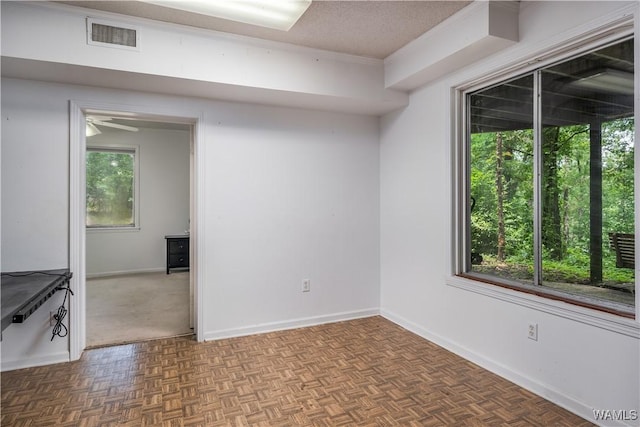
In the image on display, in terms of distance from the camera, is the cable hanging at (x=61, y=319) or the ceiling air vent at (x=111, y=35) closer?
the ceiling air vent at (x=111, y=35)

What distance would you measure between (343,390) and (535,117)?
7.34 feet

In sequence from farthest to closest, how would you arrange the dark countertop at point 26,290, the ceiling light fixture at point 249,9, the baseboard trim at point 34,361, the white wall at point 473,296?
the baseboard trim at point 34,361 → the ceiling light fixture at point 249,9 → the white wall at point 473,296 → the dark countertop at point 26,290

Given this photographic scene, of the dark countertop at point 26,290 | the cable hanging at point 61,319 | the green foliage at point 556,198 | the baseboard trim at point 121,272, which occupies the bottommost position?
the baseboard trim at point 121,272

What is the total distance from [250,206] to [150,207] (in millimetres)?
3851

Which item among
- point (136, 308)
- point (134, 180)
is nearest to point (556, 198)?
point (136, 308)

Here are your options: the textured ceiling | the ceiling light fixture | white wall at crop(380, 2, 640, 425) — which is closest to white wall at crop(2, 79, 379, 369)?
white wall at crop(380, 2, 640, 425)

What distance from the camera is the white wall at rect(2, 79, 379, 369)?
2.83 m

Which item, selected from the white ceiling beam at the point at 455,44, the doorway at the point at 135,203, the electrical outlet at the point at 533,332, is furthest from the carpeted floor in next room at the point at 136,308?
the white ceiling beam at the point at 455,44

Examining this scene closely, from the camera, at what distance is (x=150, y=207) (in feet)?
21.7

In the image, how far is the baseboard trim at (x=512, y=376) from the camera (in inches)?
85.3

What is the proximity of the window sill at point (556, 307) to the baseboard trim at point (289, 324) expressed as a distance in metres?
1.23

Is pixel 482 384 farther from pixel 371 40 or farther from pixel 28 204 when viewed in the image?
pixel 28 204

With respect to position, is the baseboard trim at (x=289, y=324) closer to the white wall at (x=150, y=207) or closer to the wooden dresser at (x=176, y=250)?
the wooden dresser at (x=176, y=250)

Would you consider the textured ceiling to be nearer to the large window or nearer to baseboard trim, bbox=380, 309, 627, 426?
baseboard trim, bbox=380, 309, 627, 426
